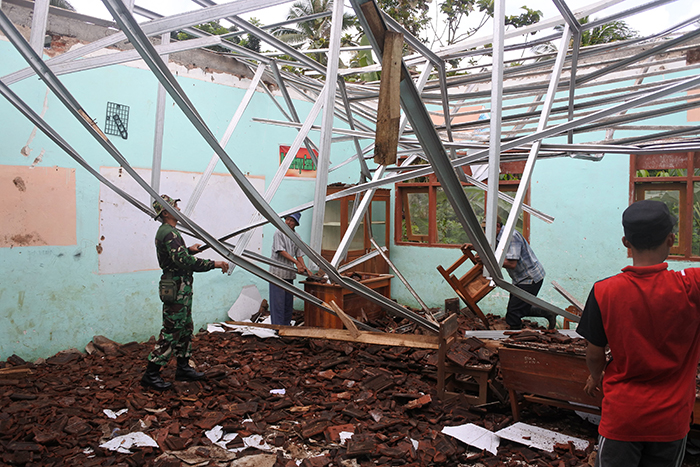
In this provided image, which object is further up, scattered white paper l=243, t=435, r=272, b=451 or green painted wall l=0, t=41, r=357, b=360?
green painted wall l=0, t=41, r=357, b=360

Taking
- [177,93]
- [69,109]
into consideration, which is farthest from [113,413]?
[177,93]

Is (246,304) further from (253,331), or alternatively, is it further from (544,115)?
(544,115)

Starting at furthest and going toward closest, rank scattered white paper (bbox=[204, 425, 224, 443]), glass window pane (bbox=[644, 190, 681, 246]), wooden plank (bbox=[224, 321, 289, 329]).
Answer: glass window pane (bbox=[644, 190, 681, 246])
wooden plank (bbox=[224, 321, 289, 329])
scattered white paper (bbox=[204, 425, 224, 443])

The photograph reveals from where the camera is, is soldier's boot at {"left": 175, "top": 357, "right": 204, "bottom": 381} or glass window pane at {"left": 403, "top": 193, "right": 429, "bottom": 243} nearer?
soldier's boot at {"left": 175, "top": 357, "right": 204, "bottom": 381}

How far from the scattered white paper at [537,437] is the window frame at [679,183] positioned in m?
4.52

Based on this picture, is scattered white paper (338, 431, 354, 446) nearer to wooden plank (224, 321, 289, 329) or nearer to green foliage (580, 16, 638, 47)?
wooden plank (224, 321, 289, 329)

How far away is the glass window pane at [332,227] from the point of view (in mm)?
8922

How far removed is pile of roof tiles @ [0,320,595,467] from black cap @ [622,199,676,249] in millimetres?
2160

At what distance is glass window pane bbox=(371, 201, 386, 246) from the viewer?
945 cm

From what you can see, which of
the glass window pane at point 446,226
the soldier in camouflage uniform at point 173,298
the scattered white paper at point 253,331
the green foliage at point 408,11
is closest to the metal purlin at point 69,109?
the soldier in camouflage uniform at point 173,298

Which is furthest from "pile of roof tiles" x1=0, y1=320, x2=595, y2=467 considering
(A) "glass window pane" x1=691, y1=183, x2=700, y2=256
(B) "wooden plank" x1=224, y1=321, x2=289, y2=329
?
(A) "glass window pane" x1=691, y1=183, x2=700, y2=256

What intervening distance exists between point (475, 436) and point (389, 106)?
323cm

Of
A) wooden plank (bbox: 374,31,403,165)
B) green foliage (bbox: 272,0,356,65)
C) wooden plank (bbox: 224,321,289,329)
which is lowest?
wooden plank (bbox: 224,321,289,329)

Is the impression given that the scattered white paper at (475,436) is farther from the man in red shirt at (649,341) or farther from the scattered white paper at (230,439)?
the man in red shirt at (649,341)
